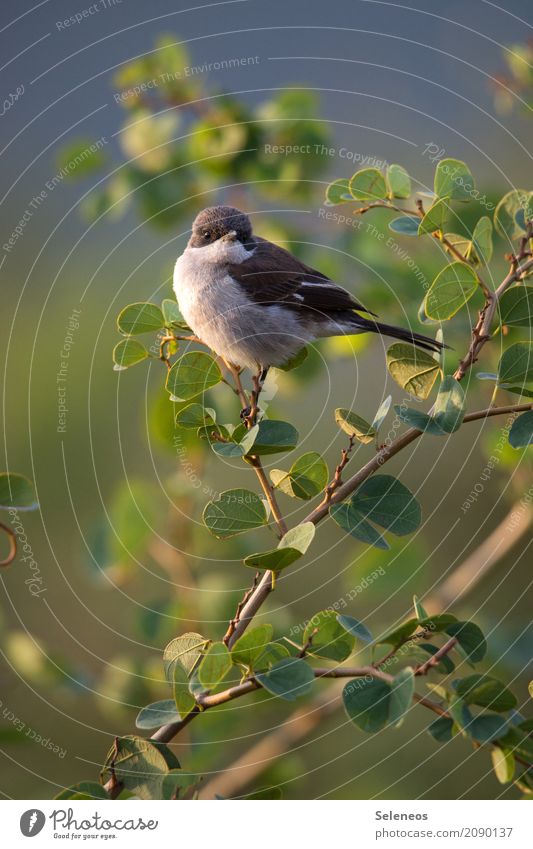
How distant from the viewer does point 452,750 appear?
123 inches

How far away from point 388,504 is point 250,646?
373 mm

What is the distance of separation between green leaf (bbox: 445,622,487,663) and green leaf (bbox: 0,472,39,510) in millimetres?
796

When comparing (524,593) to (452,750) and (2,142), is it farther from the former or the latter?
(2,142)

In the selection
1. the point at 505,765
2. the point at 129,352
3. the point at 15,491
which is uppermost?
the point at 129,352

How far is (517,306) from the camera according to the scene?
1646 mm

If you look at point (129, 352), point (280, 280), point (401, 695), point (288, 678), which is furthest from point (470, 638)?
point (280, 280)

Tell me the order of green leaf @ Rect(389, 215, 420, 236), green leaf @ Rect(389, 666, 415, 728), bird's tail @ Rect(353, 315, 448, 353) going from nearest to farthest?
green leaf @ Rect(389, 666, 415, 728) < green leaf @ Rect(389, 215, 420, 236) < bird's tail @ Rect(353, 315, 448, 353)

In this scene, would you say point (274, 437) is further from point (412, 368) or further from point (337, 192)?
point (337, 192)

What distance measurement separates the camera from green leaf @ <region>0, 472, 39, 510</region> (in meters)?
1.63

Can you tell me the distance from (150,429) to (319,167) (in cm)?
102

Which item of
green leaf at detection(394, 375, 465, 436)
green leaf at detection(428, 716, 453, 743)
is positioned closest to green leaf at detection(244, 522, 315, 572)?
green leaf at detection(394, 375, 465, 436)

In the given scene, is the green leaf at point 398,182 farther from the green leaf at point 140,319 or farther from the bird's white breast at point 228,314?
the bird's white breast at point 228,314

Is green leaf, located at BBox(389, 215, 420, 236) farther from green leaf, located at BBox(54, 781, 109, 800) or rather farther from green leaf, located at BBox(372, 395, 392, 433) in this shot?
green leaf, located at BBox(54, 781, 109, 800)

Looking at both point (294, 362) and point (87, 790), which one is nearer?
point (87, 790)
